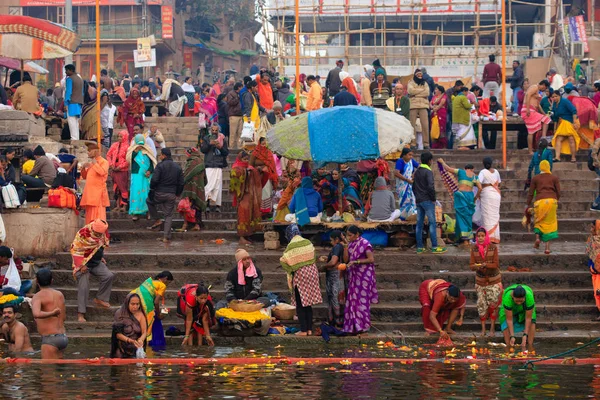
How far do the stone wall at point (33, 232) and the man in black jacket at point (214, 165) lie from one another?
283cm

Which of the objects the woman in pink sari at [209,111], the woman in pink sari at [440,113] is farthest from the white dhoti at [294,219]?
the woman in pink sari at [209,111]

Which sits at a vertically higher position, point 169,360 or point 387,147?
point 387,147

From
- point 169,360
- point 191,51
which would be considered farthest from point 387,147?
point 191,51

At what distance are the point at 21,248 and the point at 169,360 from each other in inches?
182

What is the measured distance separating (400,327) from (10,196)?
5766 millimetres

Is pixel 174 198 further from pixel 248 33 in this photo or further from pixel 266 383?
pixel 248 33

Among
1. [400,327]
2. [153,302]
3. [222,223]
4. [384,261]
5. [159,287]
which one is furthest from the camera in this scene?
[222,223]

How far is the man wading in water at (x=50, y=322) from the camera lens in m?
11.8

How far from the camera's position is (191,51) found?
52.8 m

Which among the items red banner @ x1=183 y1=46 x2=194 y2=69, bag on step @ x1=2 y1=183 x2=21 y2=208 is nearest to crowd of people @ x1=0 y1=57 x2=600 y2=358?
bag on step @ x1=2 y1=183 x2=21 y2=208

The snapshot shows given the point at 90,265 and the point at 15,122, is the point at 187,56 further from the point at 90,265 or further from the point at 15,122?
the point at 90,265

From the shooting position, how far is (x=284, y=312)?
13602mm

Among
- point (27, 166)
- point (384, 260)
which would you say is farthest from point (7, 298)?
point (384, 260)

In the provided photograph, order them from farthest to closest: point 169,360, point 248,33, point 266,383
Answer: point 248,33, point 169,360, point 266,383
